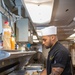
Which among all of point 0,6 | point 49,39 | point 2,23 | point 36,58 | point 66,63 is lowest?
point 36,58

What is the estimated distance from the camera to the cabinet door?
11.0ft

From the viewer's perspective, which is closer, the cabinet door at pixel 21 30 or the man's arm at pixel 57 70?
the man's arm at pixel 57 70

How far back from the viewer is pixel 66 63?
2.57 meters

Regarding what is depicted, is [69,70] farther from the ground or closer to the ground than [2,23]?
closer to the ground

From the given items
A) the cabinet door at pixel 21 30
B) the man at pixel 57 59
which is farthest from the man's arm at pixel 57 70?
the cabinet door at pixel 21 30

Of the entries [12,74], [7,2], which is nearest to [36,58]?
[12,74]

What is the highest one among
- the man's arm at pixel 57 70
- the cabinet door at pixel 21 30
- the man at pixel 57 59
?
the cabinet door at pixel 21 30

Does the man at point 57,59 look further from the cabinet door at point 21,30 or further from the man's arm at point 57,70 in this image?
the cabinet door at point 21,30

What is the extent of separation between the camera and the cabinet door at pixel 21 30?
3.34m

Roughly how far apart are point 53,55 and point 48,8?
2.90 feet

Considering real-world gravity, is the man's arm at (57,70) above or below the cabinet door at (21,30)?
below

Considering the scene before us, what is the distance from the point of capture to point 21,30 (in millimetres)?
3391

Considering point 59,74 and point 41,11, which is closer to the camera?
point 59,74

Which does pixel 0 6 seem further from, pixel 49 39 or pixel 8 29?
pixel 49 39
